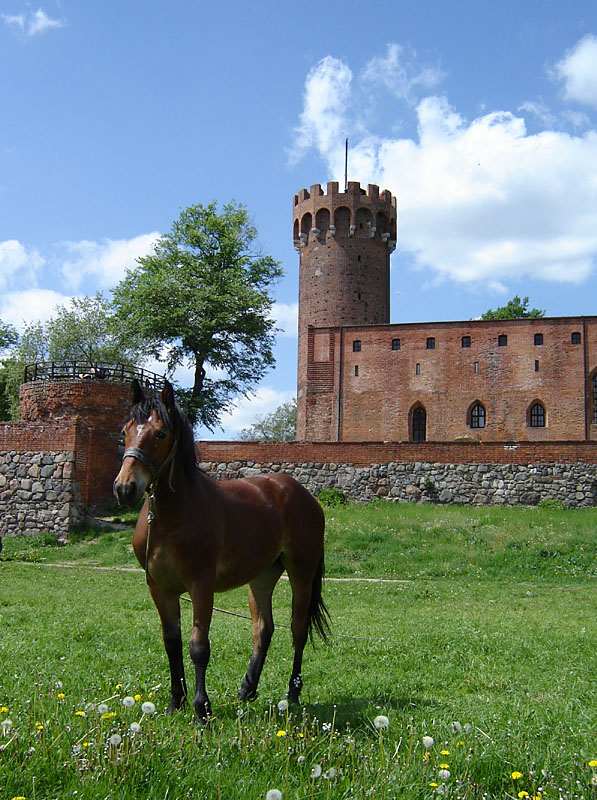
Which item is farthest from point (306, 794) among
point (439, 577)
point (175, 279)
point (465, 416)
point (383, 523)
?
point (465, 416)

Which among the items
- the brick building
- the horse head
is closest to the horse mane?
the horse head

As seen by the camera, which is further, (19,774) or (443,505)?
(443,505)

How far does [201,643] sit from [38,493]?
63.8 feet

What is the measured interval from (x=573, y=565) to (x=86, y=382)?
15835 mm

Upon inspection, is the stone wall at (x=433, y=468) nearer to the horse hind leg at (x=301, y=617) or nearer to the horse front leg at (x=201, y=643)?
the horse hind leg at (x=301, y=617)

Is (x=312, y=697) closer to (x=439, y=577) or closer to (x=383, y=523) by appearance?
(x=439, y=577)

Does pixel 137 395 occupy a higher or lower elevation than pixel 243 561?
higher

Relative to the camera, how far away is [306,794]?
344 cm

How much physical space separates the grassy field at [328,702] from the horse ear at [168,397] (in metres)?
1.88

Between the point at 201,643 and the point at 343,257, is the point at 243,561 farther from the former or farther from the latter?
the point at 343,257

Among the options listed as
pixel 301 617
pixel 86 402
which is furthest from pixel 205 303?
pixel 301 617

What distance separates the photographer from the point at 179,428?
502 centimetres

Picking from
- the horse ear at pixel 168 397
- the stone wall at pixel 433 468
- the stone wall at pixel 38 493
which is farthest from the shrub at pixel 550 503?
the horse ear at pixel 168 397

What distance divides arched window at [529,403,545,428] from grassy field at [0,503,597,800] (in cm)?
2793
